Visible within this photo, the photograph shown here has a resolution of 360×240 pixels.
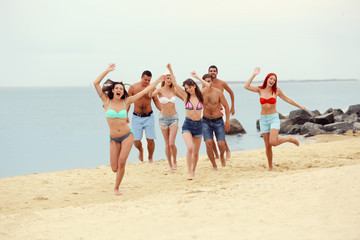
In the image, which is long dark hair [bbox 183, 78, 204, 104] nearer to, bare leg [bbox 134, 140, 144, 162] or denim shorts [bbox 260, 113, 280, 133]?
denim shorts [bbox 260, 113, 280, 133]

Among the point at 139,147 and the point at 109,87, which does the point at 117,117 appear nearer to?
the point at 109,87

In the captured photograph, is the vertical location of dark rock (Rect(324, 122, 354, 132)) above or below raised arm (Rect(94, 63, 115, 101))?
below

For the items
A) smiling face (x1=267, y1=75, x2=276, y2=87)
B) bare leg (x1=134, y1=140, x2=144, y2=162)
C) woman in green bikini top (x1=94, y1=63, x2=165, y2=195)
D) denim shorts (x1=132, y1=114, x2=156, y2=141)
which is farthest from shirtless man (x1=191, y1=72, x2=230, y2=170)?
bare leg (x1=134, y1=140, x2=144, y2=162)

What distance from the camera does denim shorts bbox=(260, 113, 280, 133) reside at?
330 inches

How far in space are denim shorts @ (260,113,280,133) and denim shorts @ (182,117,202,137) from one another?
1.30 meters

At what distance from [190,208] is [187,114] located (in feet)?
9.16

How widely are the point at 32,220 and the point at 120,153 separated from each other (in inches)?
68.1

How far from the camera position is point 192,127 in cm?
818

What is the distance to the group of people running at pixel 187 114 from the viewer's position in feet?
23.4

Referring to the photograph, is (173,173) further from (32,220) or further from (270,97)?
(32,220)

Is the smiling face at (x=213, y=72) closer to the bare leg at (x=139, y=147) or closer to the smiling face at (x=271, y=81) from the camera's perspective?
the smiling face at (x=271, y=81)

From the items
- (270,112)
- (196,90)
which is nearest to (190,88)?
(196,90)

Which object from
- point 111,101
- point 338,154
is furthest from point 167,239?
point 338,154

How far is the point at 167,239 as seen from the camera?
4.83 metres
